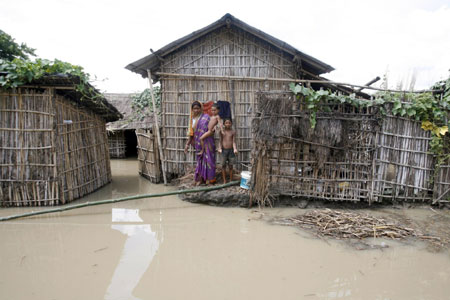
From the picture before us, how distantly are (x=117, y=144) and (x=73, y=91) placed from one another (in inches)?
276

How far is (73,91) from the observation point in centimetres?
558

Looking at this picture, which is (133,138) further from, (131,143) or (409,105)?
(409,105)

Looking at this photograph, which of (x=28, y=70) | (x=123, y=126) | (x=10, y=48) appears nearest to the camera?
(x=28, y=70)

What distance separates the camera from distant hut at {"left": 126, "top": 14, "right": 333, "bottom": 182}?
23.3ft

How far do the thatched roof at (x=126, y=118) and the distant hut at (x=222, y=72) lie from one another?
3723mm

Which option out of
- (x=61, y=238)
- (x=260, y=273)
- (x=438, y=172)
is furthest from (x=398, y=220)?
(x=61, y=238)

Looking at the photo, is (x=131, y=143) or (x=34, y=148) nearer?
(x=34, y=148)

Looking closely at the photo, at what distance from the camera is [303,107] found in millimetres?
5305

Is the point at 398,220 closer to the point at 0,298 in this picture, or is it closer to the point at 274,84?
the point at 274,84

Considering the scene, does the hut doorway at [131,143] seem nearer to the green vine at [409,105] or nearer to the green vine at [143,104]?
the green vine at [143,104]

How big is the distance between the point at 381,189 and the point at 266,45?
14.6 feet

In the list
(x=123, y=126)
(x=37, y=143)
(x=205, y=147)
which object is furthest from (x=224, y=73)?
(x=123, y=126)

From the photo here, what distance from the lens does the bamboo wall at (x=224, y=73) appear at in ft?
23.3

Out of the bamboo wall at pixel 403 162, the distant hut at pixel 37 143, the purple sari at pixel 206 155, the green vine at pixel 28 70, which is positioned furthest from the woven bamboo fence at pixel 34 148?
the bamboo wall at pixel 403 162
